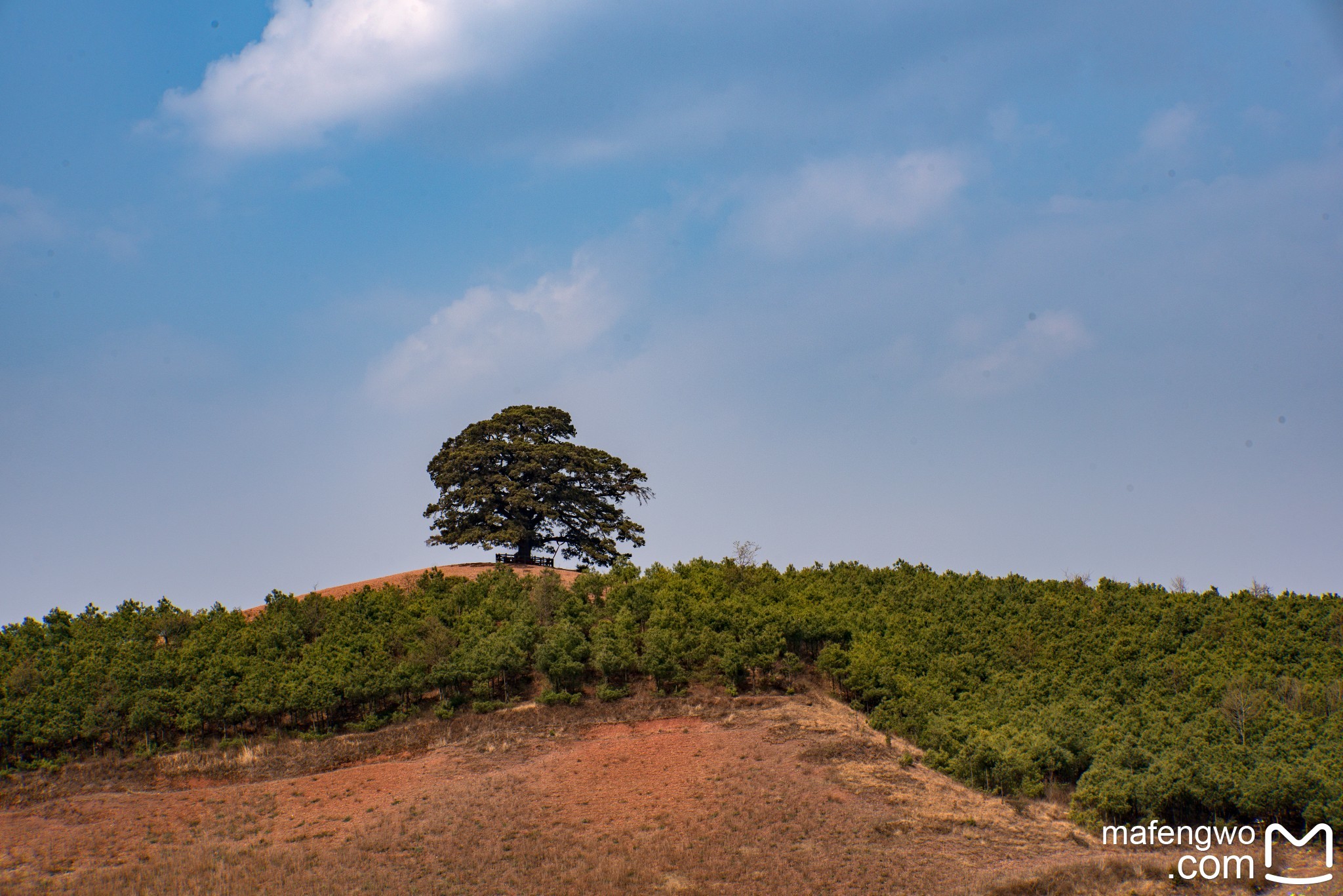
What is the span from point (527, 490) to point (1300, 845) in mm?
30486

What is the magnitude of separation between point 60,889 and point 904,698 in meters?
20.3

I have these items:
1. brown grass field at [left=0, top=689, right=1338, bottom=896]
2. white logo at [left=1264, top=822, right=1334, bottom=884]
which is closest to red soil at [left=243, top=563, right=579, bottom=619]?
brown grass field at [left=0, top=689, right=1338, bottom=896]

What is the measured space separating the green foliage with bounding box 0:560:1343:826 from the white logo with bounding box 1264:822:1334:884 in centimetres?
92

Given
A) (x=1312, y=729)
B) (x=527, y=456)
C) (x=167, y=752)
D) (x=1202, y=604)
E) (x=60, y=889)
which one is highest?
(x=527, y=456)

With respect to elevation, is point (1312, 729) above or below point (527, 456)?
below

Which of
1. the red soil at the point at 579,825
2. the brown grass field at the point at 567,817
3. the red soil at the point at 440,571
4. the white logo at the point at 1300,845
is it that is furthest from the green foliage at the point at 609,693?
the white logo at the point at 1300,845

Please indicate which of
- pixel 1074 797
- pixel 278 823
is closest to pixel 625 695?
pixel 278 823

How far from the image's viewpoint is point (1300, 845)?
790 inches

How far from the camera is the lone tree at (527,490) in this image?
4281 centimetres

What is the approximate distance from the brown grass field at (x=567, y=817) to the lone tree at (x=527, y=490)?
48.9ft

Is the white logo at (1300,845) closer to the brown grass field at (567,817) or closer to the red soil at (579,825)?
the brown grass field at (567,817)

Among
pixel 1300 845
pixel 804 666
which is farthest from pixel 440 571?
pixel 1300 845

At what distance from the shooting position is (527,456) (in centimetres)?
4375

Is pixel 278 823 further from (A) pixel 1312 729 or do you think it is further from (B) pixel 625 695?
(A) pixel 1312 729
